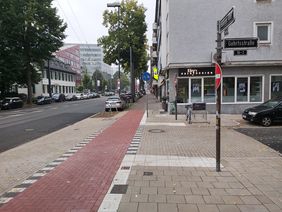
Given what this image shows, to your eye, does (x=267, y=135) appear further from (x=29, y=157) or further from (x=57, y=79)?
(x=57, y=79)

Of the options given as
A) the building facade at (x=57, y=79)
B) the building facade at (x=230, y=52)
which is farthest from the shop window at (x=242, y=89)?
the building facade at (x=57, y=79)

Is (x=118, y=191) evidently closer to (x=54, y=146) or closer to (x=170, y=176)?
(x=170, y=176)

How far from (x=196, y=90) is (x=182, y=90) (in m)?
0.99

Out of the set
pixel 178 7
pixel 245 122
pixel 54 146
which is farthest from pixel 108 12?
pixel 54 146

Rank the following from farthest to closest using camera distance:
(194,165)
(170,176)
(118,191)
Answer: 1. (194,165)
2. (170,176)
3. (118,191)

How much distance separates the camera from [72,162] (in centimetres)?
830

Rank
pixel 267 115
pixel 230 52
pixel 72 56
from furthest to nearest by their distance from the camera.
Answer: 1. pixel 72 56
2. pixel 230 52
3. pixel 267 115

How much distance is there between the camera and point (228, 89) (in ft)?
70.5

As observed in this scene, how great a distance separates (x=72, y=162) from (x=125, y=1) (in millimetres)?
39600

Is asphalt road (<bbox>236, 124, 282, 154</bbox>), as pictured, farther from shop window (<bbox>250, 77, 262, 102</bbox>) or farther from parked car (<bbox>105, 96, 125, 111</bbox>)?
parked car (<bbox>105, 96, 125, 111</bbox>)

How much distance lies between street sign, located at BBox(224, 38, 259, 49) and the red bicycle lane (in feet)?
13.1

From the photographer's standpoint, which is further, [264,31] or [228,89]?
[228,89]

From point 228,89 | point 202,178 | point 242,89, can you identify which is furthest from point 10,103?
point 202,178

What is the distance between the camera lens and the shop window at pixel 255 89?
21.2 meters
